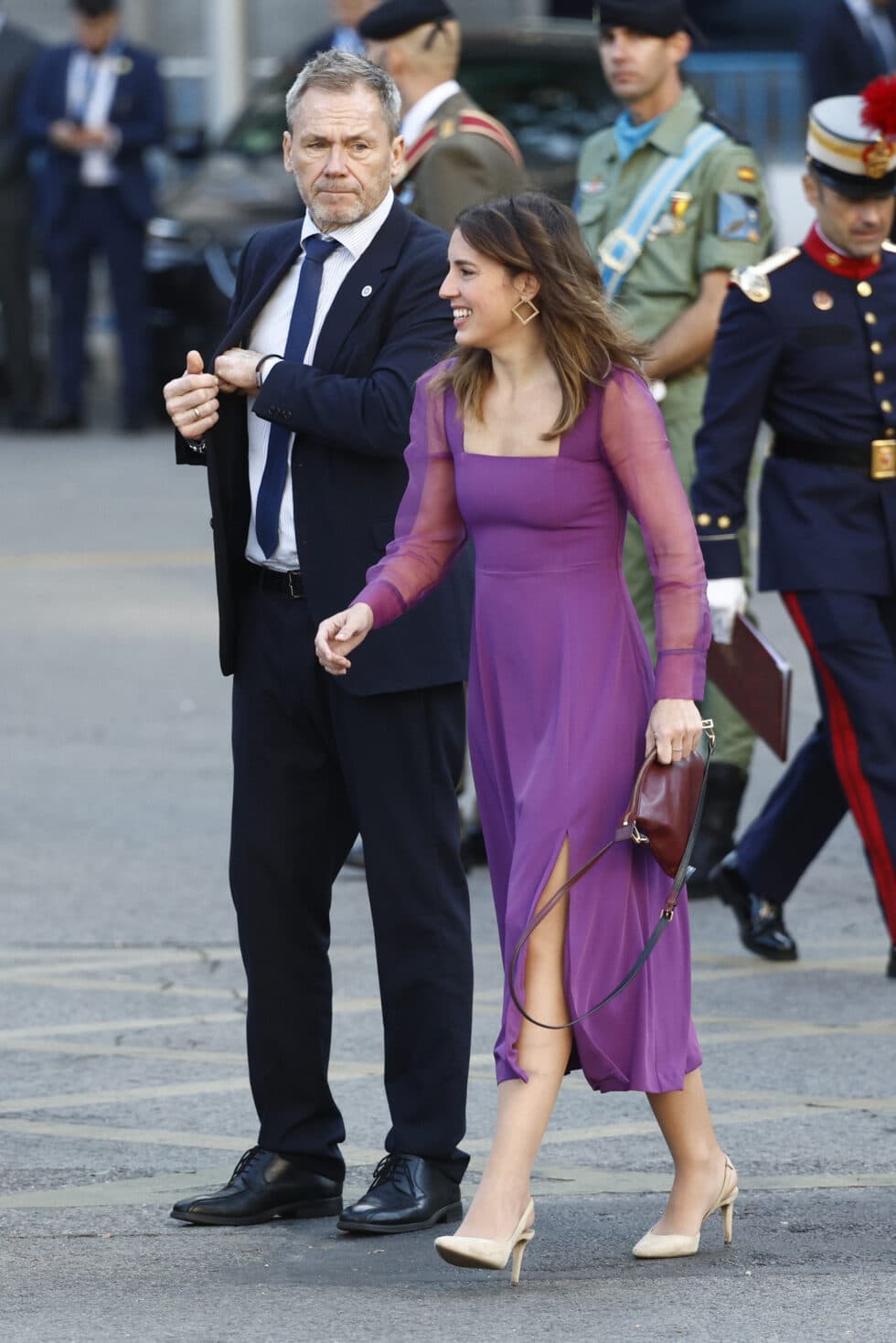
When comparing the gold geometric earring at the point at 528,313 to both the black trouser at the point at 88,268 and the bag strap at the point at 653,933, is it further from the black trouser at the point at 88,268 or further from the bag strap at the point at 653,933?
the black trouser at the point at 88,268

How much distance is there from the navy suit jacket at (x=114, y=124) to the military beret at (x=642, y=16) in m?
8.46

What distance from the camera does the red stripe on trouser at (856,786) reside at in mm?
6062

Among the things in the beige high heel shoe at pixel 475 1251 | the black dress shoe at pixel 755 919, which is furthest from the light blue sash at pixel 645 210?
the beige high heel shoe at pixel 475 1251

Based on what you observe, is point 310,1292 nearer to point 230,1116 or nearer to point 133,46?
point 230,1116

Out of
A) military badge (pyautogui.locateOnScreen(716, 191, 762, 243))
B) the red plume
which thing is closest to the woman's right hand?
the red plume

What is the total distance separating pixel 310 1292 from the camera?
4328 mm

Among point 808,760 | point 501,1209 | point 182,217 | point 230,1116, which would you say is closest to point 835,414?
point 808,760

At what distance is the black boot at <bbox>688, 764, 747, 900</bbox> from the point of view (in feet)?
23.3

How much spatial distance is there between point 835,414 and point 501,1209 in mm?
2477

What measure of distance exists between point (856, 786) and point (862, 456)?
2.43ft

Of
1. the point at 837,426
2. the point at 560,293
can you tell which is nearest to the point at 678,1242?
Answer: the point at 560,293

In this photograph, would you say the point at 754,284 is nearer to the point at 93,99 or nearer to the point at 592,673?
the point at 592,673

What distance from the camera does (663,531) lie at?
4.27m

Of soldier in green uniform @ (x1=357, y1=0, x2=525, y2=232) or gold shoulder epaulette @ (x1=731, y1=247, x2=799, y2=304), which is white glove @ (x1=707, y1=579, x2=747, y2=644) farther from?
soldier in green uniform @ (x1=357, y1=0, x2=525, y2=232)
